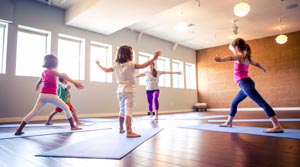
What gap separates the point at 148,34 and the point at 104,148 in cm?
662

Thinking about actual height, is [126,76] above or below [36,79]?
below

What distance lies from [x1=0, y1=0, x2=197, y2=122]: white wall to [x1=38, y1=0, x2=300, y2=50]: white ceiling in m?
0.24

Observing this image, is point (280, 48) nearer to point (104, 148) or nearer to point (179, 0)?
point (179, 0)

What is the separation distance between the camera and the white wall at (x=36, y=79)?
4.42m

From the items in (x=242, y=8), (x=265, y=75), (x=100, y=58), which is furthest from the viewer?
(x=265, y=75)

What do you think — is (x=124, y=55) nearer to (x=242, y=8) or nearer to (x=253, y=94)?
(x=253, y=94)

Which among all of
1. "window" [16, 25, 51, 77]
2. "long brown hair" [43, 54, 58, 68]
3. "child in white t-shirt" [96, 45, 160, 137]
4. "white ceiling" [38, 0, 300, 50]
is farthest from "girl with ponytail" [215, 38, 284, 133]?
"window" [16, 25, 51, 77]

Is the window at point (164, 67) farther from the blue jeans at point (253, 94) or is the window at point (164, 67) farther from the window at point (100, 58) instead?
the blue jeans at point (253, 94)

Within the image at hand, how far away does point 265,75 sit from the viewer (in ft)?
27.5

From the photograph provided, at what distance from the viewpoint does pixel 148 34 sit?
7.67m

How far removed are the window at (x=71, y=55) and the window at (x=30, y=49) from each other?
1.31 feet

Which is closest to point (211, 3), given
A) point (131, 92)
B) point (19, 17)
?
point (131, 92)

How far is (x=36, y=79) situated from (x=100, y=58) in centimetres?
197

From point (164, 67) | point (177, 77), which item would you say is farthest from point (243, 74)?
point (177, 77)
